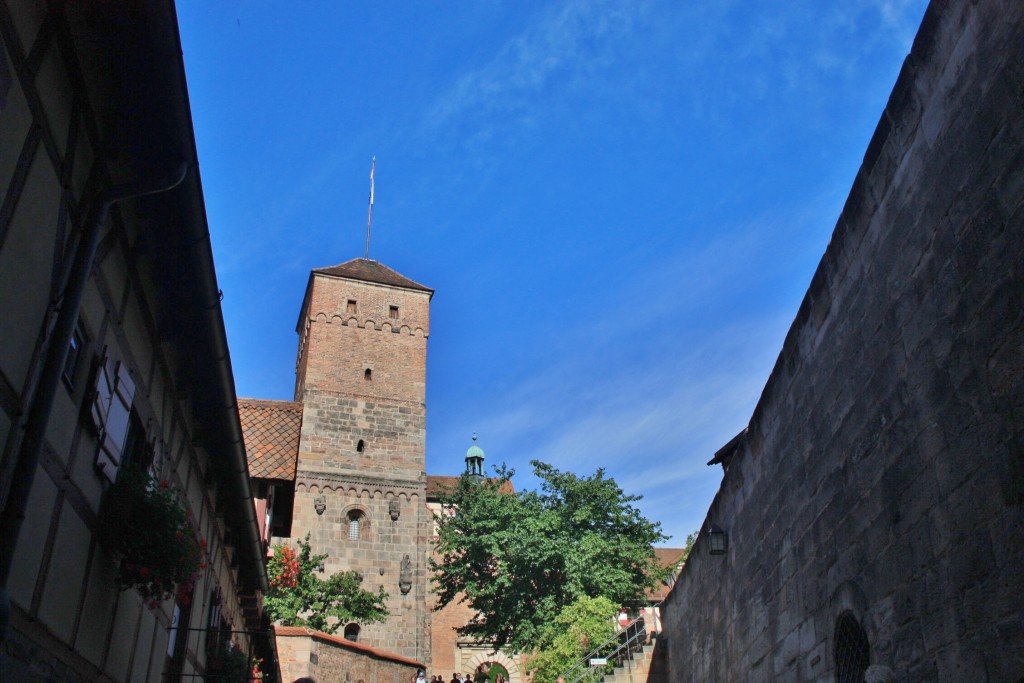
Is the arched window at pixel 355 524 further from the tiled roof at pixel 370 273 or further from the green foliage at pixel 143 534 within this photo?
the green foliage at pixel 143 534

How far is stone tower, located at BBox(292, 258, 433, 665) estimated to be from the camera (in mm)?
32969

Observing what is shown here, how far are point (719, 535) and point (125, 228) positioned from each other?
729 cm

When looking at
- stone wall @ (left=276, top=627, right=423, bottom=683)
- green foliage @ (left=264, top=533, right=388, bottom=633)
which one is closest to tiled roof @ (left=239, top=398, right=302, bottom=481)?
stone wall @ (left=276, top=627, right=423, bottom=683)

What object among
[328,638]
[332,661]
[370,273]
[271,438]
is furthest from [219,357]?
[370,273]

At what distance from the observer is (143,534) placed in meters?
5.93

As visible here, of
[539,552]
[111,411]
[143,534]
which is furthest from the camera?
[539,552]

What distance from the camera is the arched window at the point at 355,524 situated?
→ 33.9m

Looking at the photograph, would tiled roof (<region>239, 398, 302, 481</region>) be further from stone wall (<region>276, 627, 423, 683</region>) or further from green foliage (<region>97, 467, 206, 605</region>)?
green foliage (<region>97, 467, 206, 605</region>)

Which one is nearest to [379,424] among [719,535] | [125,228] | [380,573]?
[380,573]

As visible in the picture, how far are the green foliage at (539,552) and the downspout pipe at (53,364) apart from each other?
74.6ft

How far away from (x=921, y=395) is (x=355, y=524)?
101ft

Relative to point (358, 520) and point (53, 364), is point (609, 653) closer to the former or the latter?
point (358, 520)

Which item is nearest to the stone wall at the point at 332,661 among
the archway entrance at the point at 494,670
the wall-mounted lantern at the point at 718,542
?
the wall-mounted lantern at the point at 718,542

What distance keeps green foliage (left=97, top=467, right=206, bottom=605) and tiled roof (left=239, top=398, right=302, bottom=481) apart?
372 inches
